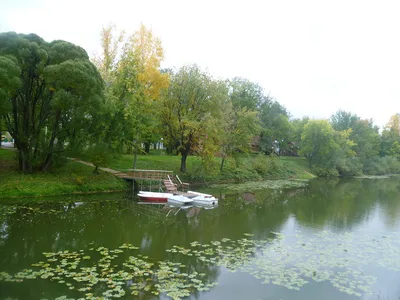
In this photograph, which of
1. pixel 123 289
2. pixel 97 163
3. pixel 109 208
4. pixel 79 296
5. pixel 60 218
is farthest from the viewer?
pixel 97 163

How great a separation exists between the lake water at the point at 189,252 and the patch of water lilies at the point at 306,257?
4 centimetres

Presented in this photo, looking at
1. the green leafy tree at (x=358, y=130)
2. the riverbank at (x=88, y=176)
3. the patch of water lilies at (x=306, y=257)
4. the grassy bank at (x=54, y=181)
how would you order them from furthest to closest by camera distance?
the green leafy tree at (x=358, y=130), the riverbank at (x=88, y=176), the grassy bank at (x=54, y=181), the patch of water lilies at (x=306, y=257)

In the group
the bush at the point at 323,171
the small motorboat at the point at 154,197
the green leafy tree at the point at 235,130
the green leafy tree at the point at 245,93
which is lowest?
the small motorboat at the point at 154,197

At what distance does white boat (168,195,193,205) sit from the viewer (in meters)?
24.3

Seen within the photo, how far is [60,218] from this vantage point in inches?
683

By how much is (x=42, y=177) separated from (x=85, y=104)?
21.3 feet

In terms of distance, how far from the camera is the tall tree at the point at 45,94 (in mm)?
21812

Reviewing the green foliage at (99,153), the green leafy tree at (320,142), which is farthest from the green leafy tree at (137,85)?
the green leafy tree at (320,142)

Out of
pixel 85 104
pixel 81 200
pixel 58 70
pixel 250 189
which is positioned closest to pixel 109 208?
pixel 81 200

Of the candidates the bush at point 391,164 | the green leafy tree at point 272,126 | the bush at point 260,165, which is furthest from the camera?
the bush at point 391,164

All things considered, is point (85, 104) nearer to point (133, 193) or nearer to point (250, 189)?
point (133, 193)

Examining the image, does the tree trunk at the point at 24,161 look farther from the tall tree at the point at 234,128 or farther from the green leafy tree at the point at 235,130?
the green leafy tree at the point at 235,130

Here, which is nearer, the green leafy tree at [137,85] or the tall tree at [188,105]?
the green leafy tree at [137,85]

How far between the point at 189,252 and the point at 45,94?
18.4m
